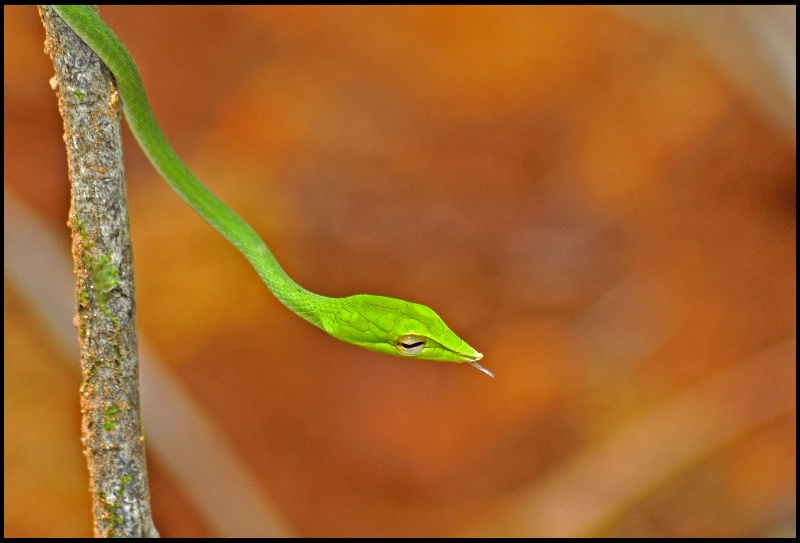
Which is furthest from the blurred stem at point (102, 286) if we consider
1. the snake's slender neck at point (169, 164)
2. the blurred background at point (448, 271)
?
the blurred background at point (448, 271)

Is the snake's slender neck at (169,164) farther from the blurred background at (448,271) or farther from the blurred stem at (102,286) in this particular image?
the blurred background at (448,271)

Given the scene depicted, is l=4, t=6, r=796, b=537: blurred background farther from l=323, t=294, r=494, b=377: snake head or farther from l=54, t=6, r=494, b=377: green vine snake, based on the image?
l=323, t=294, r=494, b=377: snake head

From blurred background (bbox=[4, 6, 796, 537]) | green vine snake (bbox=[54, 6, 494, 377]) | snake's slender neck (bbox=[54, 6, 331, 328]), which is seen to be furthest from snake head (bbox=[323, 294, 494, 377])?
blurred background (bbox=[4, 6, 796, 537])

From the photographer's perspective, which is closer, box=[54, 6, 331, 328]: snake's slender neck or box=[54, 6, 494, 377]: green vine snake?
Result: box=[54, 6, 331, 328]: snake's slender neck

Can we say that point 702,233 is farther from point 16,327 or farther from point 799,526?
point 16,327

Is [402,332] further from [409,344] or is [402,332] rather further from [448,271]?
[448,271]

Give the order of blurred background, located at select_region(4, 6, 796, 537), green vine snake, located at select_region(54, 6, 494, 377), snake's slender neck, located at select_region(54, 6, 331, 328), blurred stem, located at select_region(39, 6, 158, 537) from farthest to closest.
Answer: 1. blurred background, located at select_region(4, 6, 796, 537)
2. green vine snake, located at select_region(54, 6, 494, 377)
3. snake's slender neck, located at select_region(54, 6, 331, 328)
4. blurred stem, located at select_region(39, 6, 158, 537)
